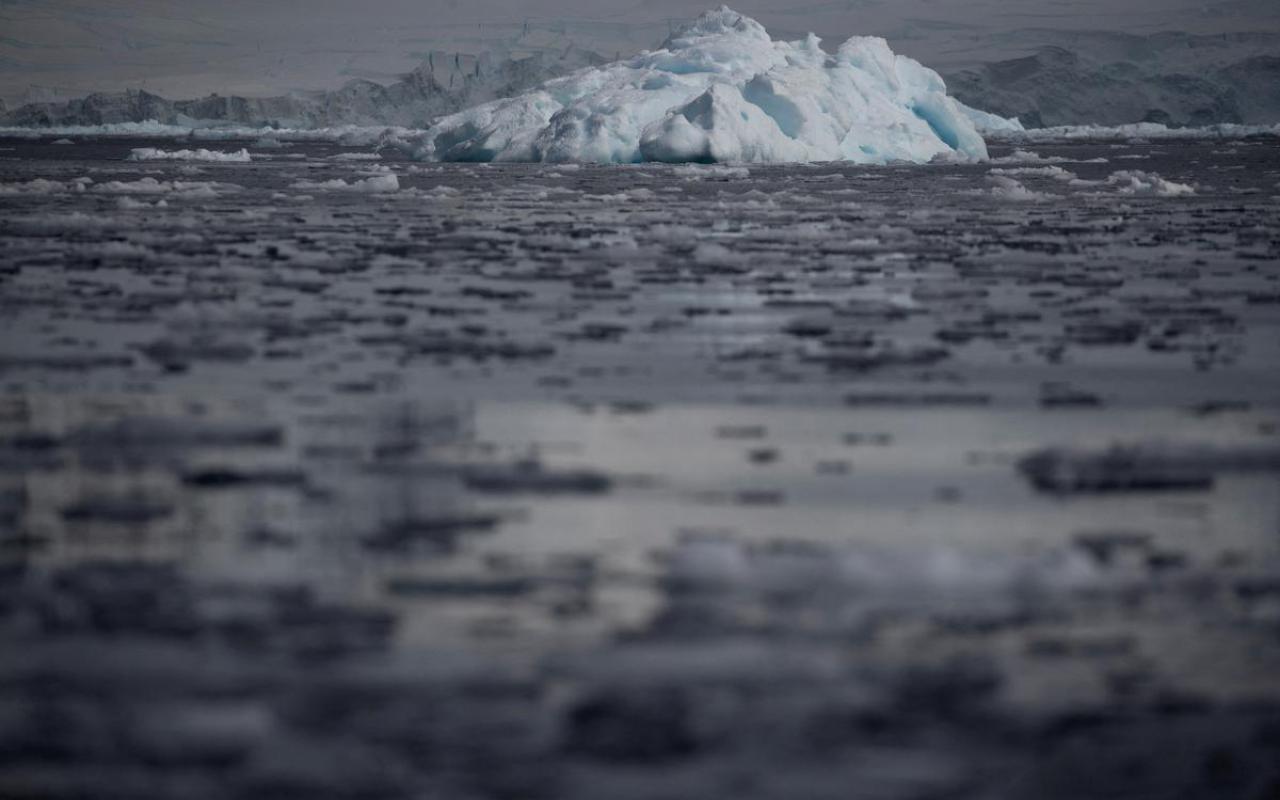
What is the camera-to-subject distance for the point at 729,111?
26.8 m

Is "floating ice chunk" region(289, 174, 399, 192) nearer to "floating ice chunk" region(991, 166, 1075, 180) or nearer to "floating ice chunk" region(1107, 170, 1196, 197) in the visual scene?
"floating ice chunk" region(1107, 170, 1196, 197)

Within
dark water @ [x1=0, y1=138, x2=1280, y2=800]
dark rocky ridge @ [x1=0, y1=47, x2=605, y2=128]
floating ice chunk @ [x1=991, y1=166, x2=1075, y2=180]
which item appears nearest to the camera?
dark water @ [x1=0, y1=138, x2=1280, y2=800]

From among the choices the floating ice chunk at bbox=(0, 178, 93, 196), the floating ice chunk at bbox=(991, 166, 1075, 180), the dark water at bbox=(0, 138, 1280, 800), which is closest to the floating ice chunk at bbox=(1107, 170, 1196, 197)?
the floating ice chunk at bbox=(991, 166, 1075, 180)

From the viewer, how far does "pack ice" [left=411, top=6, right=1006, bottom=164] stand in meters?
27.4

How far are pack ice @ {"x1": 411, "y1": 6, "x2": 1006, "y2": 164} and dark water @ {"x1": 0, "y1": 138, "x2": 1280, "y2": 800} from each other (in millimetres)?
21657

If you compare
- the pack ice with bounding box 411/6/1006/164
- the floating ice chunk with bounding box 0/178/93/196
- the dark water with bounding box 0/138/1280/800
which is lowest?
the dark water with bounding box 0/138/1280/800

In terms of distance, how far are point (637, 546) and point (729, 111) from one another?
2501cm

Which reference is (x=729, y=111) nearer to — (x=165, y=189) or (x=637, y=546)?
(x=165, y=189)

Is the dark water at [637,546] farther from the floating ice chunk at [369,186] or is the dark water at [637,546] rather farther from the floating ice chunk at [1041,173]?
the floating ice chunk at [1041,173]

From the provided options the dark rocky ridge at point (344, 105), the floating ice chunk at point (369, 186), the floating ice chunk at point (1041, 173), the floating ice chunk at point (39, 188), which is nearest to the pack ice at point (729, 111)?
the floating ice chunk at point (1041, 173)

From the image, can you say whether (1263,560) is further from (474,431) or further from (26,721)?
(26,721)

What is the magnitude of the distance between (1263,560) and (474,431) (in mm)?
1861

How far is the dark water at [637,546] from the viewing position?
68.2 inches

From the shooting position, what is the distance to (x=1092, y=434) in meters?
3.54
